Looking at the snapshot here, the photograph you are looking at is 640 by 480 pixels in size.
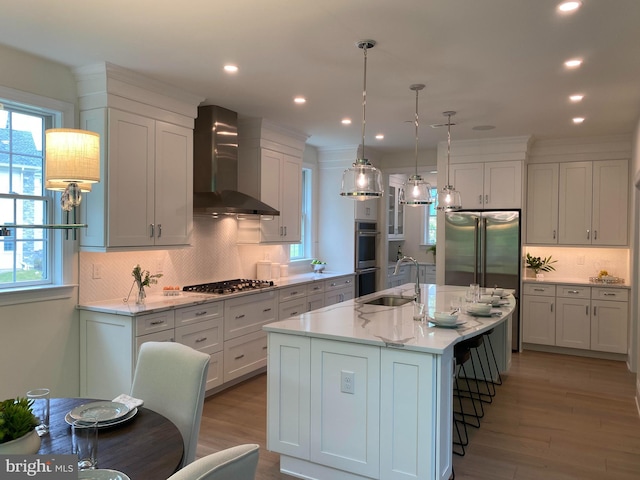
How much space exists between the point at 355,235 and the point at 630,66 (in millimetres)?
4007

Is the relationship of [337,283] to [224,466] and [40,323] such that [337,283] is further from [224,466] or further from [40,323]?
[224,466]

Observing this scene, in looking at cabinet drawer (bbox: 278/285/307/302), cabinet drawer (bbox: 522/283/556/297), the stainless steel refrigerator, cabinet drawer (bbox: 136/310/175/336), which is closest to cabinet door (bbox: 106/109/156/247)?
cabinet drawer (bbox: 136/310/175/336)

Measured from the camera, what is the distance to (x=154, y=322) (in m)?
3.66

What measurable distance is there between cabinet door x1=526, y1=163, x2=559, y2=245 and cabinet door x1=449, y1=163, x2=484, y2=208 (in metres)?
0.68

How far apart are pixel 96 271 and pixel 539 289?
203 inches

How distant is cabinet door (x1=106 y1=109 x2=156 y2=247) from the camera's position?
361cm

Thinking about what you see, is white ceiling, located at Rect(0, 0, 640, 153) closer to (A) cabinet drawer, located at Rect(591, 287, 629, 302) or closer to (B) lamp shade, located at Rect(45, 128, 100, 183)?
(B) lamp shade, located at Rect(45, 128, 100, 183)

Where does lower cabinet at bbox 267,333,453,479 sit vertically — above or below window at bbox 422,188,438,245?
below

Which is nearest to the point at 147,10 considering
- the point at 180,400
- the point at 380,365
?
the point at 180,400

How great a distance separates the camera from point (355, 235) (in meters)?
6.79

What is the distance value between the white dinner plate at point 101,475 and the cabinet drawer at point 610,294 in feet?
19.2

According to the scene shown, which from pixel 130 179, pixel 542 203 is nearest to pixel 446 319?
pixel 130 179

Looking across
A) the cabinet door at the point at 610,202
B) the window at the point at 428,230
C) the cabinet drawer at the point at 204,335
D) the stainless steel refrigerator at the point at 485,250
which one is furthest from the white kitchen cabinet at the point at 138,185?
the window at the point at 428,230

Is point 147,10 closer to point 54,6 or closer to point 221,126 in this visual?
point 54,6
